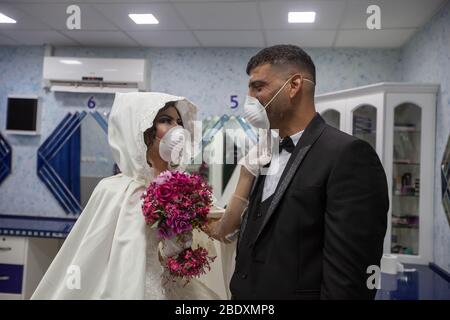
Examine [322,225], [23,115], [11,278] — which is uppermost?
[23,115]

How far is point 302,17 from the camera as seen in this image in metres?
3.09

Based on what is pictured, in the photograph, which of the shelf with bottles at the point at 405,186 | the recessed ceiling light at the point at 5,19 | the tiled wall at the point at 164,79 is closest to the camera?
the shelf with bottles at the point at 405,186

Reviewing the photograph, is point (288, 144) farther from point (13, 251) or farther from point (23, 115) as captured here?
point (23, 115)

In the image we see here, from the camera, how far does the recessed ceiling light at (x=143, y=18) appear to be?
10.4 feet

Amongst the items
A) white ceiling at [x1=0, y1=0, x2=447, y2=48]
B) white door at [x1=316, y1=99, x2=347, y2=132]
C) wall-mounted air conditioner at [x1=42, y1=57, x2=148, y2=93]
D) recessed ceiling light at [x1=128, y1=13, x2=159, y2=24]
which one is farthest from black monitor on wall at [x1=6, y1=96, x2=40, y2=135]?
white door at [x1=316, y1=99, x2=347, y2=132]

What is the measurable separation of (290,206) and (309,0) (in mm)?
2153

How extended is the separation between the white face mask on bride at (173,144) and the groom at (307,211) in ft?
1.24

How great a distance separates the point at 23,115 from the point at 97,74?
1054 mm

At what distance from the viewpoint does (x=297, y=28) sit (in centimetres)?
335

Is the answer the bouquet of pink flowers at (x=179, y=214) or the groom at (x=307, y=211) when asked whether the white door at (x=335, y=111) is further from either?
the bouquet of pink flowers at (x=179, y=214)

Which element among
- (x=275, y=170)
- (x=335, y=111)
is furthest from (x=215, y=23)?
(x=275, y=170)

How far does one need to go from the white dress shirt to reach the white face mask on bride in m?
0.39

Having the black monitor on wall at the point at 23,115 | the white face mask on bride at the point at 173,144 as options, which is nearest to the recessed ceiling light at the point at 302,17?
the white face mask on bride at the point at 173,144

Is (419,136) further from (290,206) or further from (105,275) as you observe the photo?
(105,275)
